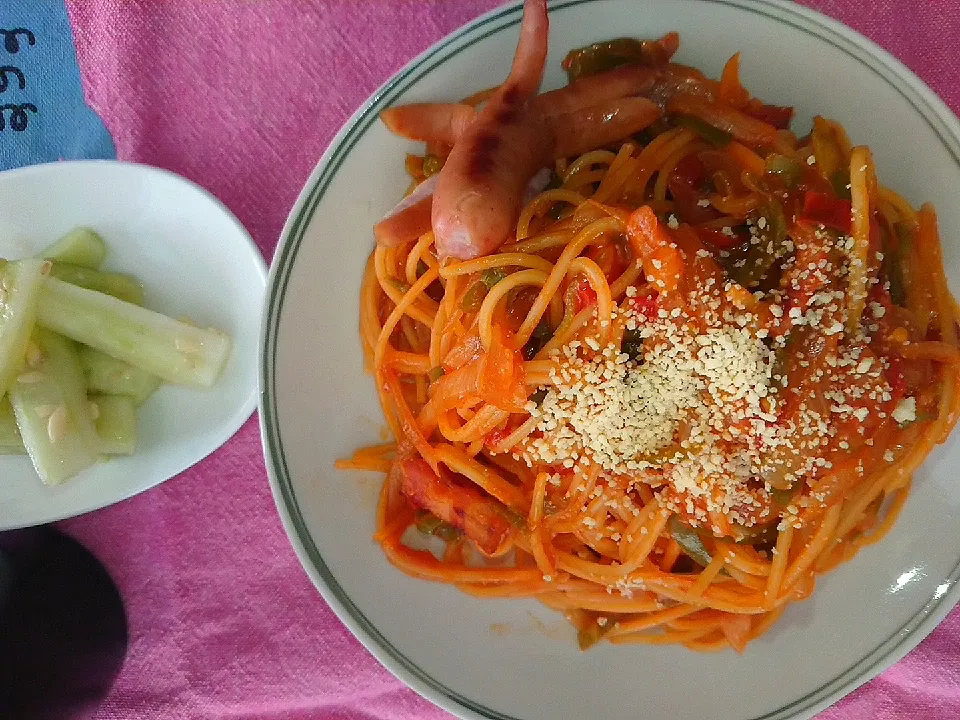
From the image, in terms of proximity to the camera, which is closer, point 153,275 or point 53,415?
point 53,415

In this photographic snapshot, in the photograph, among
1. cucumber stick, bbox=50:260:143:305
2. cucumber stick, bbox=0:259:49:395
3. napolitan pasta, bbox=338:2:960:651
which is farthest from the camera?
cucumber stick, bbox=50:260:143:305

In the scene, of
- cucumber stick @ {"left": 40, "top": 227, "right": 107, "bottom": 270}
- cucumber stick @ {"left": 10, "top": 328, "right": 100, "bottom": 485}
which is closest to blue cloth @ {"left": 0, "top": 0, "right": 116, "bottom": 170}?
cucumber stick @ {"left": 40, "top": 227, "right": 107, "bottom": 270}

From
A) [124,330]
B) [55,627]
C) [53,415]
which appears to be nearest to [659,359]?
[124,330]

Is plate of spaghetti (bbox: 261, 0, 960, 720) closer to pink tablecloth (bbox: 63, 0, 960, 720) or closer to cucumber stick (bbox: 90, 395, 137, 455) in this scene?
pink tablecloth (bbox: 63, 0, 960, 720)

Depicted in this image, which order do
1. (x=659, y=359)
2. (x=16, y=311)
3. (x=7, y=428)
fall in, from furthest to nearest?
(x=7, y=428) → (x=16, y=311) → (x=659, y=359)

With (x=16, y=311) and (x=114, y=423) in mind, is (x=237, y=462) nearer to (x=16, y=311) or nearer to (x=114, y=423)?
(x=114, y=423)

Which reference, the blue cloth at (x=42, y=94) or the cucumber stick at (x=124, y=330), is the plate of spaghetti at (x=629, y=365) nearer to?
the cucumber stick at (x=124, y=330)

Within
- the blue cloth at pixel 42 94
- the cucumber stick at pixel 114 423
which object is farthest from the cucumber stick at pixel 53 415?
the blue cloth at pixel 42 94
